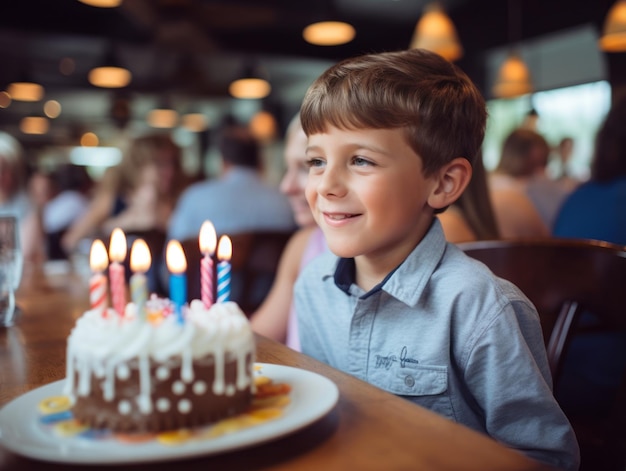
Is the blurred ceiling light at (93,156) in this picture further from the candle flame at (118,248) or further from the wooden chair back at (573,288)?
the candle flame at (118,248)

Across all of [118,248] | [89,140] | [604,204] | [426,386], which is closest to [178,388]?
[118,248]

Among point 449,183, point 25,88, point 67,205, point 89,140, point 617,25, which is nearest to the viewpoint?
point 449,183

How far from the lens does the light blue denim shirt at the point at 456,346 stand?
1009mm

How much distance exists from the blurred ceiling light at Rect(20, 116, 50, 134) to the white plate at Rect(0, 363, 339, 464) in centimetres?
1784

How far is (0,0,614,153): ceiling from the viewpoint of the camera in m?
7.81

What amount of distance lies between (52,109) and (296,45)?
28.0 ft

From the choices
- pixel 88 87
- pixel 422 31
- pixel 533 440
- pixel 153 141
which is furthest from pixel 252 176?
pixel 88 87

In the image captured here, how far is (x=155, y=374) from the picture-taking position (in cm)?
71

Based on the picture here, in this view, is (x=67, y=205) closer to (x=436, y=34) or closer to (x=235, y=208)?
(x=235, y=208)

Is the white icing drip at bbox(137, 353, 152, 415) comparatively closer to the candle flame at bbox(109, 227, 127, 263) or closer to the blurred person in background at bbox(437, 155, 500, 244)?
the candle flame at bbox(109, 227, 127, 263)

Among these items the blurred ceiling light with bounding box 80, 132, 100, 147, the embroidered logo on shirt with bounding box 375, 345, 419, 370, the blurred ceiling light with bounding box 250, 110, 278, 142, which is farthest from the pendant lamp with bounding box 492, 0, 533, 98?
the blurred ceiling light with bounding box 80, 132, 100, 147

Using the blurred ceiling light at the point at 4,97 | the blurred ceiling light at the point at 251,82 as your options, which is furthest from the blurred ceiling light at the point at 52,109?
the blurred ceiling light at the point at 251,82

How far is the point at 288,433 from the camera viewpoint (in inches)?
25.8

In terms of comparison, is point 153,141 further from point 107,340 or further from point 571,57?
point 571,57
